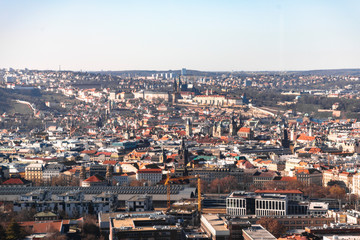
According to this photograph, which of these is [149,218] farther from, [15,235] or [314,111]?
[314,111]

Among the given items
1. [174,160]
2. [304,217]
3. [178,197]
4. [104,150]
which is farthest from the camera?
[104,150]

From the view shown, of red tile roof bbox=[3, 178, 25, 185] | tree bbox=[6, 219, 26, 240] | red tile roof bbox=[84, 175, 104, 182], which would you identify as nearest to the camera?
tree bbox=[6, 219, 26, 240]

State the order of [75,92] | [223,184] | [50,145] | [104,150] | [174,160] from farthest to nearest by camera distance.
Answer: [75,92] → [50,145] → [104,150] → [174,160] → [223,184]

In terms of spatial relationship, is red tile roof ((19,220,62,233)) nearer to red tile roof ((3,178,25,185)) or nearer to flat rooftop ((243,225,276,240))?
flat rooftop ((243,225,276,240))

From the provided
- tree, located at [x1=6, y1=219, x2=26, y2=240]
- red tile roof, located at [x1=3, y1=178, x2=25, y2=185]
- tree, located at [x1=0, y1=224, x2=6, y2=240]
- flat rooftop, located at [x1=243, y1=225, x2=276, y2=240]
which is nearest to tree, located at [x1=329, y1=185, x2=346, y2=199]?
flat rooftop, located at [x1=243, y1=225, x2=276, y2=240]

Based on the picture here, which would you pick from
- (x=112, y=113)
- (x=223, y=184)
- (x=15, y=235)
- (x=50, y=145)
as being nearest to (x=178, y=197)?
(x=223, y=184)

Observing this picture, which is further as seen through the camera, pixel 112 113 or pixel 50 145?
pixel 112 113

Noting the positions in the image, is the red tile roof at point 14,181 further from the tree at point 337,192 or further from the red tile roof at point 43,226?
the red tile roof at point 43,226
